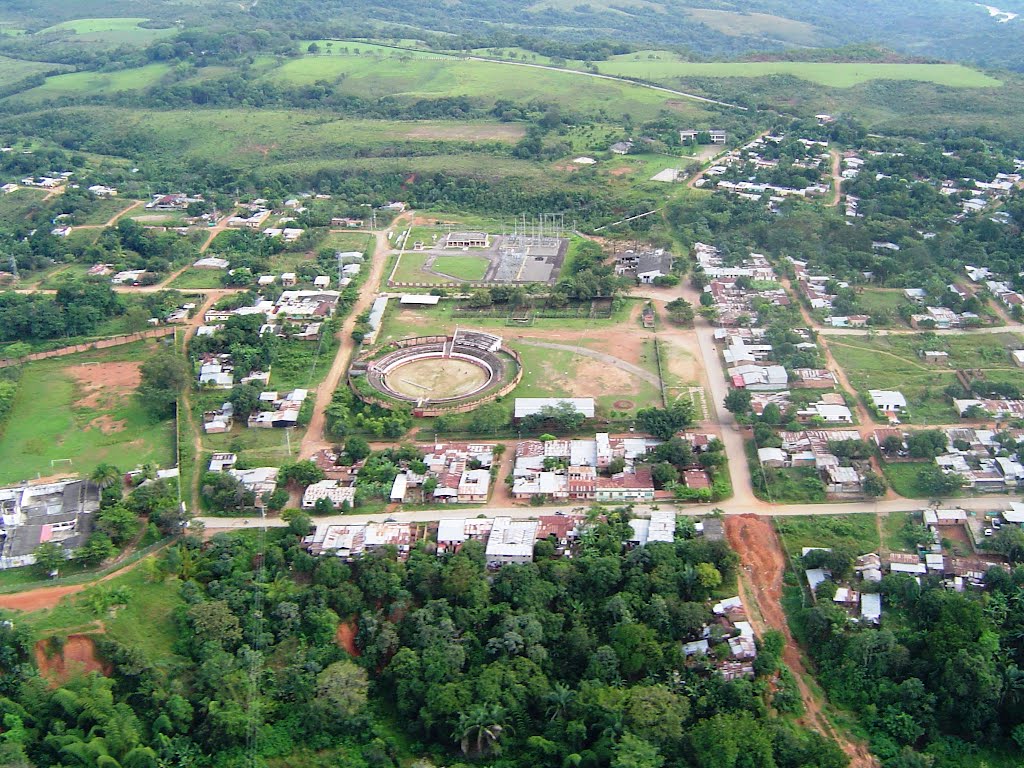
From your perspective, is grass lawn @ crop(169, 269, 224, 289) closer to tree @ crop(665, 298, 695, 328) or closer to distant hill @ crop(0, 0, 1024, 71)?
tree @ crop(665, 298, 695, 328)

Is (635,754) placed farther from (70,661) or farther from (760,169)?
(760,169)

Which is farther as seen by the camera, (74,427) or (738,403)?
(74,427)

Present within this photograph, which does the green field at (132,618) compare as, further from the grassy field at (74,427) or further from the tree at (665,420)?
the tree at (665,420)

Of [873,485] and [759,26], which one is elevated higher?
[759,26]

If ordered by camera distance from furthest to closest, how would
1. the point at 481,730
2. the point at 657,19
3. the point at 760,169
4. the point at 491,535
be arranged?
the point at 657,19 < the point at 760,169 < the point at 491,535 < the point at 481,730

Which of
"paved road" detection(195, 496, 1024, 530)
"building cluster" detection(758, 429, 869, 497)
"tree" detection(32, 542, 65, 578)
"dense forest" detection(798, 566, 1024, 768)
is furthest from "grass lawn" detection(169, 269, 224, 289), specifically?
"dense forest" detection(798, 566, 1024, 768)

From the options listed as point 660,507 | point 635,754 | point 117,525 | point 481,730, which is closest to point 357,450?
point 117,525
